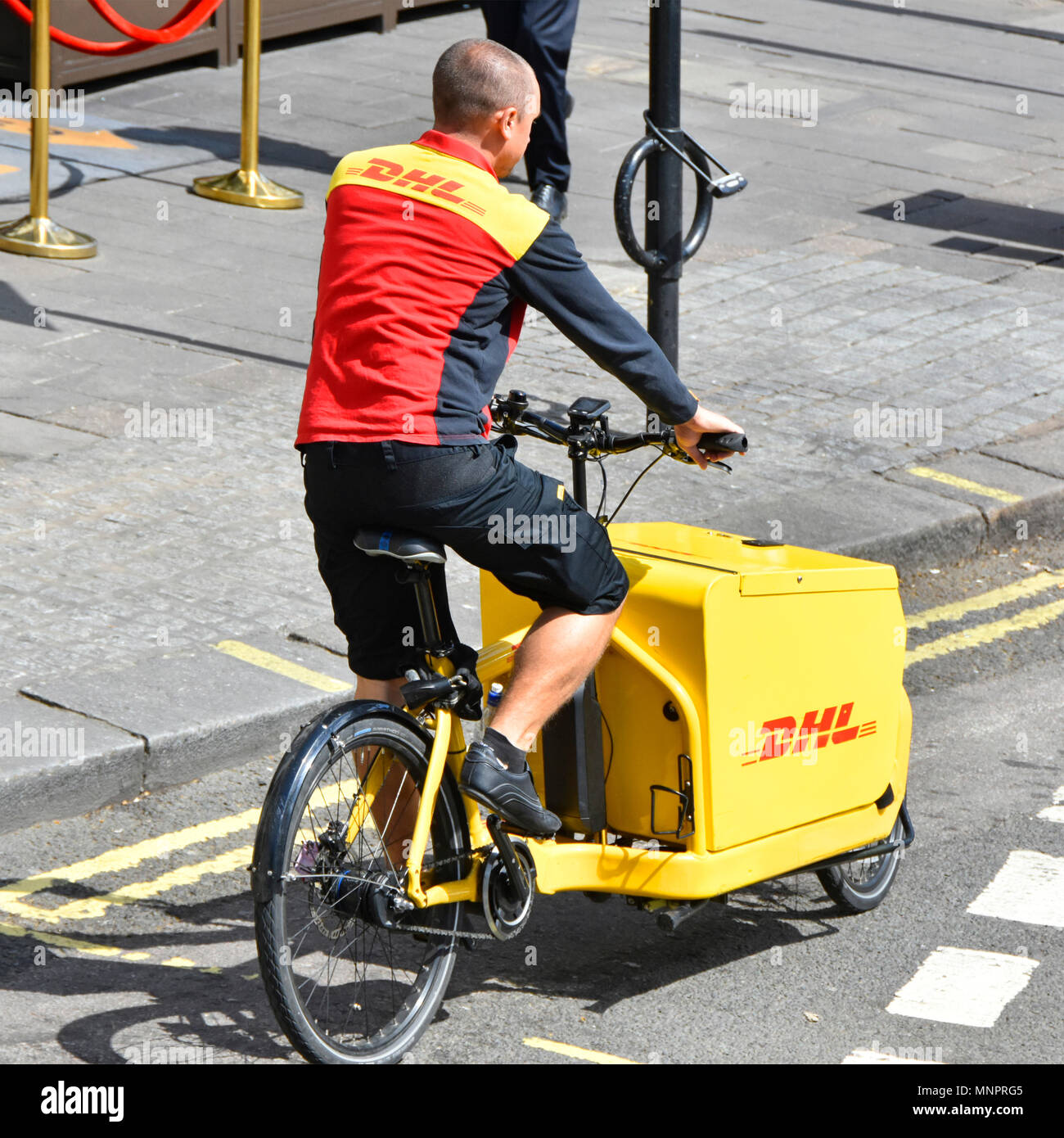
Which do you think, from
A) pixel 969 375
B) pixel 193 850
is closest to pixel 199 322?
pixel 969 375

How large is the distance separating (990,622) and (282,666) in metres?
2.71

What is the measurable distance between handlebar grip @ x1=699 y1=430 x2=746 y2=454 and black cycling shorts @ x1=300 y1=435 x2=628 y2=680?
31 cm

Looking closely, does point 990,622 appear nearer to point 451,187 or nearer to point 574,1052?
point 574,1052

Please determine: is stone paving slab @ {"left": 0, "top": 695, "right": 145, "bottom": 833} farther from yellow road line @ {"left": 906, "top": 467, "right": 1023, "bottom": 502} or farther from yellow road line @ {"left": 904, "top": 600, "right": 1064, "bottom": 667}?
yellow road line @ {"left": 906, "top": 467, "right": 1023, "bottom": 502}

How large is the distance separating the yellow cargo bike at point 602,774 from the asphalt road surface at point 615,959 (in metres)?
0.19

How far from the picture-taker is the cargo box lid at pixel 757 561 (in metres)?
Answer: 3.96

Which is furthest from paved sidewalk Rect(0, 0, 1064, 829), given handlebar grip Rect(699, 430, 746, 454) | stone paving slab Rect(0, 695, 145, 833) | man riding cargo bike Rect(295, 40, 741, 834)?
handlebar grip Rect(699, 430, 746, 454)

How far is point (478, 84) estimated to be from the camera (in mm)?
3643

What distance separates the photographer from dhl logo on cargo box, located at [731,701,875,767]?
399 cm

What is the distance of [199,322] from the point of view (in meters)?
8.41

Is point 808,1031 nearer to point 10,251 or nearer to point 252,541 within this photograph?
point 252,541

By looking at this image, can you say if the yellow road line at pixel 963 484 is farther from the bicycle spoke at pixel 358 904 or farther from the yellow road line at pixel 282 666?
the bicycle spoke at pixel 358 904

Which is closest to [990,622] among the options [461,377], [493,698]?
[493,698]
